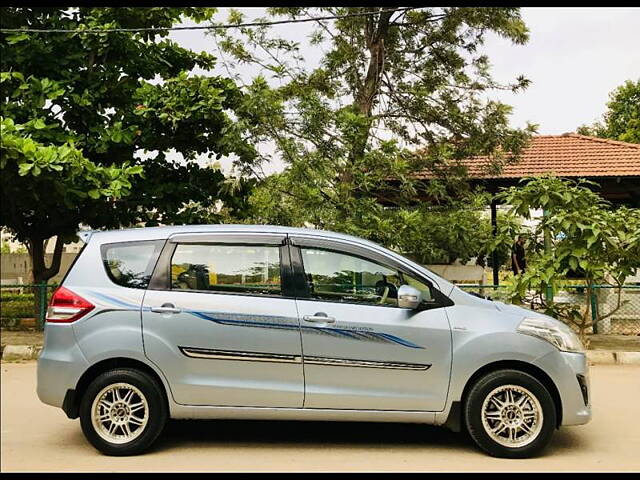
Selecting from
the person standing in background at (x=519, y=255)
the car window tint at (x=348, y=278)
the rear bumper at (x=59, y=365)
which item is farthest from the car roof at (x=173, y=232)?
the person standing in background at (x=519, y=255)

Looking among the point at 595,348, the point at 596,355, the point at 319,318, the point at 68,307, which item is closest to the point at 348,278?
the point at 319,318

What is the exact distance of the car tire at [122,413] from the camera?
513 centimetres

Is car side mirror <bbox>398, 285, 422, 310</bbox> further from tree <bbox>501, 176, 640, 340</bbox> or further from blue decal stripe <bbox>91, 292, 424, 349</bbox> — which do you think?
tree <bbox>501, 176, 640, 340</bbox>

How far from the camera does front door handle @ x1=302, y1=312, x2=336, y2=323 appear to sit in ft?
17.2

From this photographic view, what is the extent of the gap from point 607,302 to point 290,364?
9.15 m

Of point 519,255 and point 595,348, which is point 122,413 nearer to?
point 595,348

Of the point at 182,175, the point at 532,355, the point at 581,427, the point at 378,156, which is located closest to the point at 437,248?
the point at 378,156

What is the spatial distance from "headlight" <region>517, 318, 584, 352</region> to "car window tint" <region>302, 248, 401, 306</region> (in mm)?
1034

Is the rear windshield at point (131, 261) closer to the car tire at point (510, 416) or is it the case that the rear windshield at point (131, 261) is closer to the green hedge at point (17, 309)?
the car tire at point (510, 416)

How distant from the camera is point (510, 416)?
5.21m

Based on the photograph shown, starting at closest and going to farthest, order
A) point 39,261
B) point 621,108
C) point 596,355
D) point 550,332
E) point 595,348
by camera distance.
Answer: point 550,332, point 596,355, point 595,348, point 39,261, point 621,108

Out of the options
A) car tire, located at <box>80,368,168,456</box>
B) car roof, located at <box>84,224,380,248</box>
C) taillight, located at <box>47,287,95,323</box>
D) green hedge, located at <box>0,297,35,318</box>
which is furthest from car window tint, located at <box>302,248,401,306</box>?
green hedge, located at <box>0,297,35,318</box>

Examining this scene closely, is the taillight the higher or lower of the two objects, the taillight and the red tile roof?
the lower

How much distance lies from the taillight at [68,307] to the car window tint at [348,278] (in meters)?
1.72
